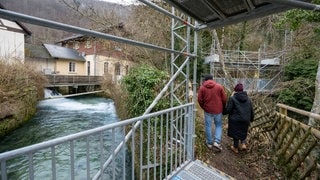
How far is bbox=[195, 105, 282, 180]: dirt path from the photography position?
16.4 ft

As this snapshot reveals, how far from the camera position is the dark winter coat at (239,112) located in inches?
205

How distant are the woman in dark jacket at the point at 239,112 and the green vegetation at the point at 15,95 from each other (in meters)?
9.64

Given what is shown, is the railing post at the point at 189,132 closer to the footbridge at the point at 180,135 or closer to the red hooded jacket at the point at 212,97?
the footbridge at the point at 180,135

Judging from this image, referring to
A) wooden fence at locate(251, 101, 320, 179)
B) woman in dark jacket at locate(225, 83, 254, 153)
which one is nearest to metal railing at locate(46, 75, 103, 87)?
woman in dark jacket at locate(225, 83, 254, 153)

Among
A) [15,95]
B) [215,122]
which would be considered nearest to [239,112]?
[215,122]

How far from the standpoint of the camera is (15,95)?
11.9 metres

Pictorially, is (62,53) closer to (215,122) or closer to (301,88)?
(301,88)

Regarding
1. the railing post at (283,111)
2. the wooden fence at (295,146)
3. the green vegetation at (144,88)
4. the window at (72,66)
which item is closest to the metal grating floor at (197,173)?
the wooden fence at (295,146)

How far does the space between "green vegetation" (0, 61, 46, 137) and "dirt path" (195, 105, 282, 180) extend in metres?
9.03

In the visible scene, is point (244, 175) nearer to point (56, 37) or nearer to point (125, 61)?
point (125, 61)

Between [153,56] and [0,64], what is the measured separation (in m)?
7.97

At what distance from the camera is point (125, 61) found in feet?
38.9

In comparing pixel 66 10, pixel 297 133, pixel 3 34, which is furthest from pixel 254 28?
pixel 3 34

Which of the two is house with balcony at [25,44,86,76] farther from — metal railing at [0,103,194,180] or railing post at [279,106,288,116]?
railing post at [279,106,288,116]
